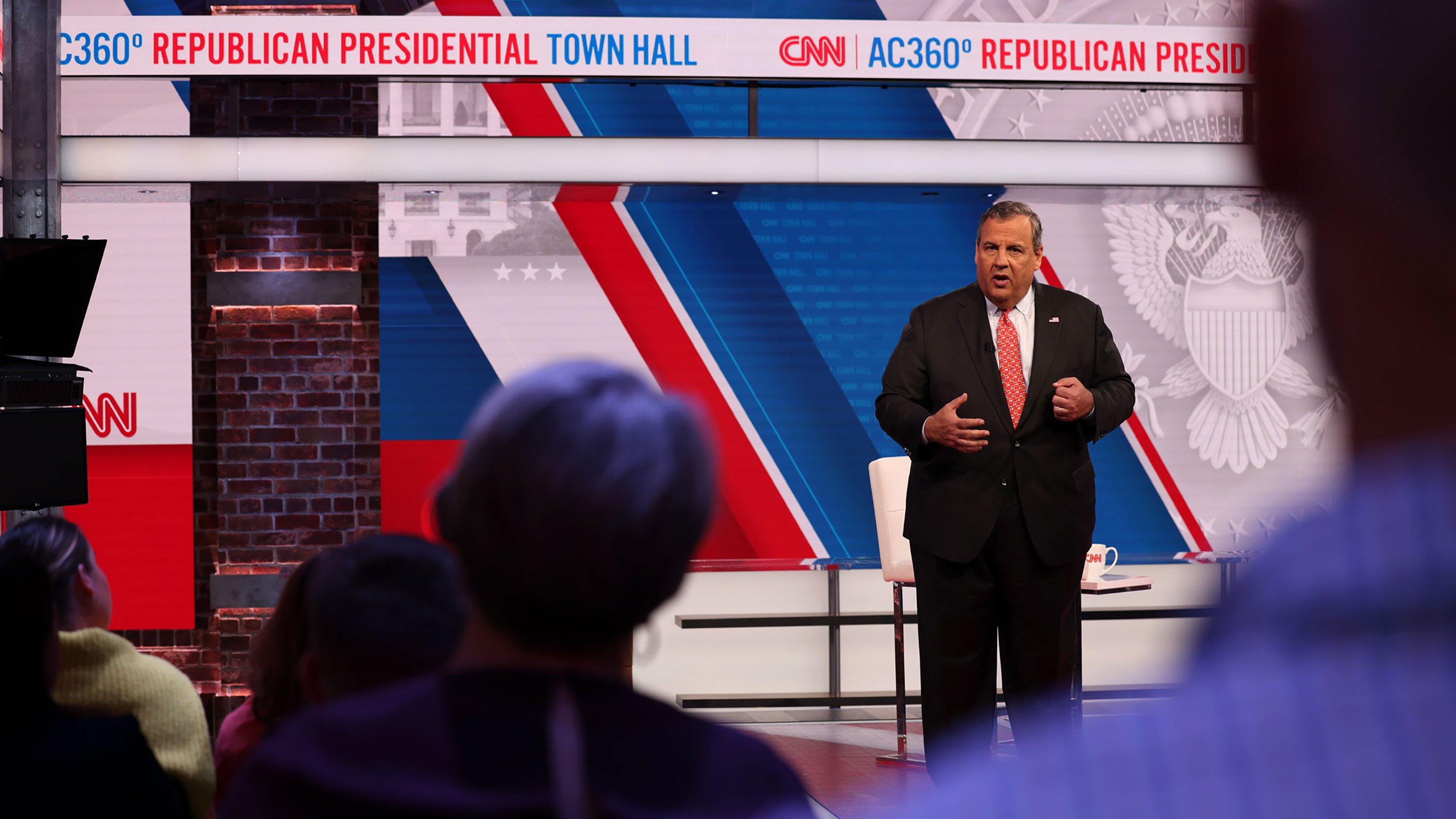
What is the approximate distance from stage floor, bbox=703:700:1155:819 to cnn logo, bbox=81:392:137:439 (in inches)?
111

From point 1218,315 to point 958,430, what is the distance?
3.02 metres

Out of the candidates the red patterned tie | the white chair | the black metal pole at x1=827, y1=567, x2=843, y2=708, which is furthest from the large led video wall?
the red patterned tie

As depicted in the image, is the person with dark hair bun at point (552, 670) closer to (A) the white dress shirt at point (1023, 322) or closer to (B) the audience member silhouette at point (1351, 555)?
(B) the audience member silhouette at point (1351, 555)

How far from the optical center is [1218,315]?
540 cm

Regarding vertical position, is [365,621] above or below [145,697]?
above

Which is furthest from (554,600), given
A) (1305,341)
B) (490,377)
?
(490,377)

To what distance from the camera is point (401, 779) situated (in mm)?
668

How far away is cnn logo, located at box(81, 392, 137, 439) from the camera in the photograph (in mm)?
5047

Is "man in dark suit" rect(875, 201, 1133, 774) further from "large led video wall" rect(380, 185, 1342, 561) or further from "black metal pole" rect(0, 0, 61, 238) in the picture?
"black metal pole" rect(0, 0, 61, 238)

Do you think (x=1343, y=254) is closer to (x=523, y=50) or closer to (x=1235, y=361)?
(x=523, y=50)

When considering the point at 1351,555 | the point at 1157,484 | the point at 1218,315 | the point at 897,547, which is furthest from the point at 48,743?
the point at 1218,315

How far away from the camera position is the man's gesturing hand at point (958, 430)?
2926 millimetres

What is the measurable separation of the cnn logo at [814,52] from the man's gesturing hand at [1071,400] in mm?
2226

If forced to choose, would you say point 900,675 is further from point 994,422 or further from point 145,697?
point 145,697
